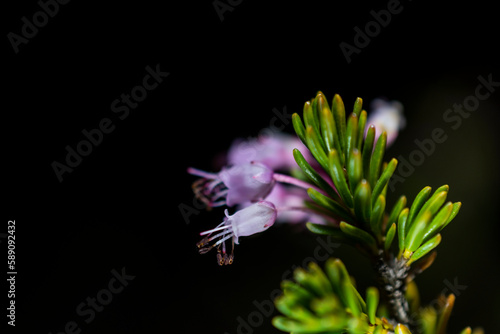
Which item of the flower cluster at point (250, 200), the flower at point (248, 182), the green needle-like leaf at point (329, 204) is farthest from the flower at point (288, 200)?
the green needle-like leaf at point (329, 204)

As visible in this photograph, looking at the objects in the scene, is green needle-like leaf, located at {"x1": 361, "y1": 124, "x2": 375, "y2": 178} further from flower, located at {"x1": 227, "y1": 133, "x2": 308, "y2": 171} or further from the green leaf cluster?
flower, located at {"x1": 227, "y1": 133, "x2": 308, "y2": 171}

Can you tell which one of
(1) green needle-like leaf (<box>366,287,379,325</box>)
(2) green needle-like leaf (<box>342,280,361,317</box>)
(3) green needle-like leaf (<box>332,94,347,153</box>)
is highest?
(3) green needle-like leaf (<box>332,94,347,153</box>)

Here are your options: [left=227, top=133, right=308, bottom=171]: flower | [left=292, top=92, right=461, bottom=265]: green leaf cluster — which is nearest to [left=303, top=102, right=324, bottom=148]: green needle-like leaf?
[left=292, top=92, right=461, bottom=265]: green leaf cluster

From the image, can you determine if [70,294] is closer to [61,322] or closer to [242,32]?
[61,322]

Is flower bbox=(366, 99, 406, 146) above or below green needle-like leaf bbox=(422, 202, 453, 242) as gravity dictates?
above

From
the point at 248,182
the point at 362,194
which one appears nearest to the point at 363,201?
the point at 362,194

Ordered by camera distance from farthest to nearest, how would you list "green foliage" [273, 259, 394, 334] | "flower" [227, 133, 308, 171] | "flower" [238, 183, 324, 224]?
"flower" [227, 133, 308, 171] → "flower" [238, 183, 324, 224] → "green foliage" [273, 259, 394, 334]

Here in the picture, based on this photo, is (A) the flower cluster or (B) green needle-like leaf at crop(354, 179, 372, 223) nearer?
(B) green needle-like leaf at crop(354, 179, 372, 223)

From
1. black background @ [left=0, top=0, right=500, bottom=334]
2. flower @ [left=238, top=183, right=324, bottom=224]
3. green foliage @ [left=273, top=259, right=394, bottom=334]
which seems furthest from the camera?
black background @ [left=0, top=0, right=500, bottom=334]
